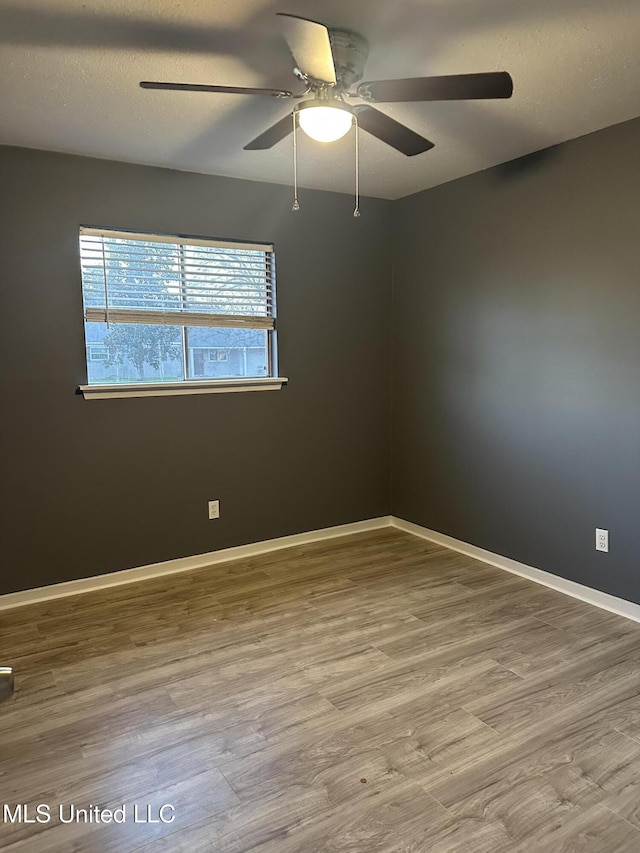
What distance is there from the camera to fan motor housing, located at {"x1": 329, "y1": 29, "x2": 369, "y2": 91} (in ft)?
6.44

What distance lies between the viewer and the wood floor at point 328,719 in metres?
1.71

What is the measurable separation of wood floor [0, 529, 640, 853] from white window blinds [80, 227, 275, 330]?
1600 millimetres

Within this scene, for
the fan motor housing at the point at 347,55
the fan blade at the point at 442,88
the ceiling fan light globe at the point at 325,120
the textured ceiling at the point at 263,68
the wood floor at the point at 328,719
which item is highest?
the textured ceiling at the point at 263,68

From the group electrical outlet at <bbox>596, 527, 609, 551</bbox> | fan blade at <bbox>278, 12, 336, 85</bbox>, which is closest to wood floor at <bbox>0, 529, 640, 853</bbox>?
electrical outlet at <bbox>596, 527, 609, 551</bbox>

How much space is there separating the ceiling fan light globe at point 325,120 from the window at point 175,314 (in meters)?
1.62

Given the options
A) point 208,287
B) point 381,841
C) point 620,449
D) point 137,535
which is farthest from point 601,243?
point 137,535

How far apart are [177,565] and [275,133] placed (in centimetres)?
250

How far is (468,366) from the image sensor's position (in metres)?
3.79

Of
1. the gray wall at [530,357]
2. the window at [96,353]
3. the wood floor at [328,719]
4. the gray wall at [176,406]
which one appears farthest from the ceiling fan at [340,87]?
the wood floor at [328,719]

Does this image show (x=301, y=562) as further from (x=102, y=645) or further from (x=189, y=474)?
(x=102, y=645)

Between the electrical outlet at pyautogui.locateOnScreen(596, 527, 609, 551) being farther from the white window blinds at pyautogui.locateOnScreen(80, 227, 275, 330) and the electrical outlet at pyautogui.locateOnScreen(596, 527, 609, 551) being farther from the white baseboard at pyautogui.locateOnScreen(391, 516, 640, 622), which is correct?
the white window blinds at pyautogui.locateOnScreen(80, 227, 275, 330)

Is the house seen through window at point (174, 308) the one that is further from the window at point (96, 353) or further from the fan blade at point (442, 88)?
the fan blade at point (442, 88)

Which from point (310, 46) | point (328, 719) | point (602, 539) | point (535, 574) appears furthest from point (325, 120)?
point (535, 574)

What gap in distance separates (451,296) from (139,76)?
228 centimetres
